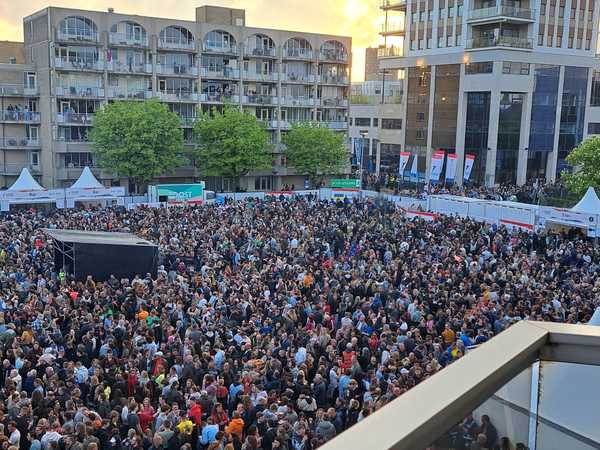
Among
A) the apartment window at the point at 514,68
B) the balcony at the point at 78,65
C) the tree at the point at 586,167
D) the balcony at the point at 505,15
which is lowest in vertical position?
the tree at the point at 586,167

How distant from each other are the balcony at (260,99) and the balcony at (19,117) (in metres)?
16.1

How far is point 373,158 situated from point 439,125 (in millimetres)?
16249

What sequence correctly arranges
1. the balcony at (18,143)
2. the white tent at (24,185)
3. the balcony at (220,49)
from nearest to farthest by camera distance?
the white tent at (24,185), the balcony at (18,143), the balcony at (220,49)

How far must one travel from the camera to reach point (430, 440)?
4.92 feet

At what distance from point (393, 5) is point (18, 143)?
35.9 meters

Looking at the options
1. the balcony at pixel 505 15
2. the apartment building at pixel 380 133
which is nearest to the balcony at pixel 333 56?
the apartment building at pixel 380 133

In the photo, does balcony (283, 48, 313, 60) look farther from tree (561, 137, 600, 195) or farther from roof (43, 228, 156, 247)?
roof (43, 228, 156, 247)

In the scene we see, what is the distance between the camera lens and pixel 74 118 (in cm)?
4750

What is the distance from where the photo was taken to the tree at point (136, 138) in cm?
4447

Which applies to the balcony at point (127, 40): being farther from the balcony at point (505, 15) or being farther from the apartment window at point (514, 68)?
the apartment window at point (514, 68)

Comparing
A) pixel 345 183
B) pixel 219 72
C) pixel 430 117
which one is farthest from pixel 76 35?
pixel 430 117

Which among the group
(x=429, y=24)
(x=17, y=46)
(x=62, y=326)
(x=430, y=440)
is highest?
(x=429, y=24)

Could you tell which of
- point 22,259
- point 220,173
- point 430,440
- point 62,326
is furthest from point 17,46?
point 430,440

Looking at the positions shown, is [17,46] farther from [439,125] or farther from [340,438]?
[340,438]
